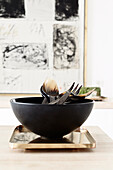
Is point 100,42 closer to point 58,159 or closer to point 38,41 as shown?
point 38,41

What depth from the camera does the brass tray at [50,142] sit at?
59 centimetres

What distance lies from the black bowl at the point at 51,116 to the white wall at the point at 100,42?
7.64 feet

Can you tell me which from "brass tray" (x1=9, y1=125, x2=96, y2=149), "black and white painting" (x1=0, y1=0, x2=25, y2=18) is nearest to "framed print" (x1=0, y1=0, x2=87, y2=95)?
"black and white painting" (x1=0, y1=0, x2=25, y2=18)

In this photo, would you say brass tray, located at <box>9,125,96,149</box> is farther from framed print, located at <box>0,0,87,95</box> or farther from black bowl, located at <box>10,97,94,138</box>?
framed print, located at <box>0,0,87,95</box>

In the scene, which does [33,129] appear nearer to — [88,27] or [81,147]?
[81,147]

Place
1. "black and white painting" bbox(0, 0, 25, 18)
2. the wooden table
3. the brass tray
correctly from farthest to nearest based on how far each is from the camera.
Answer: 1. "black and white painting" bbox(0, 0, 25, 18)
2. the brass tray
3. the wooden table

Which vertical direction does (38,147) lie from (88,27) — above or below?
below

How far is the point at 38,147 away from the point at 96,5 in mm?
2635

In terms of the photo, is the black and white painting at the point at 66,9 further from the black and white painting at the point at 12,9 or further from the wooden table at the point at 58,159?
the wooden table at the point at 58,159

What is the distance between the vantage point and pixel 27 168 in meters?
0.47

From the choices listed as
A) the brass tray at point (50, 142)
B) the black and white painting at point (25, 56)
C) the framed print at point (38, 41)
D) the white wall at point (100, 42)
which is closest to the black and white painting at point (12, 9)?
the framed print at point (38, 41)

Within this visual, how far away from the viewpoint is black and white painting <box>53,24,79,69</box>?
9.48 ft

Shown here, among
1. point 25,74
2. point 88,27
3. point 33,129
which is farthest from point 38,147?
point 88,27

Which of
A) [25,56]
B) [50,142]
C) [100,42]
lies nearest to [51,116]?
[50,142]
